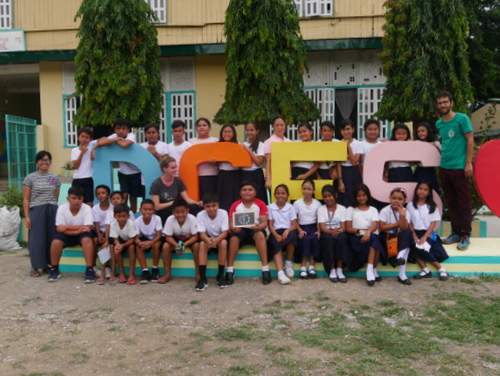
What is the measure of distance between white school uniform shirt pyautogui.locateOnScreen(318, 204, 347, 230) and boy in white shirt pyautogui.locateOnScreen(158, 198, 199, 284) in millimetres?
1437

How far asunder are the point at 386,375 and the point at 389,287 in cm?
208

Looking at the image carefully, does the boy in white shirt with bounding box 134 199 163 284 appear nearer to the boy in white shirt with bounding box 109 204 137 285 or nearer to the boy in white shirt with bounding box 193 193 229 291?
the boy in white shirt with bounding box 109 204 137 285

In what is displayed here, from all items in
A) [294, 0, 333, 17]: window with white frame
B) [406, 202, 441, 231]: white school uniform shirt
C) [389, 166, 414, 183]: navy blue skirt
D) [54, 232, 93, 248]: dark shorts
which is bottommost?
[54, 232, 93, 248]: dark shorts

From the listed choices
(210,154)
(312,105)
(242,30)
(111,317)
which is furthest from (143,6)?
(111,317)

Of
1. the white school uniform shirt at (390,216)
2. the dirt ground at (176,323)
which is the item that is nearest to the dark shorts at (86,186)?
the dirt ground at (176,323)

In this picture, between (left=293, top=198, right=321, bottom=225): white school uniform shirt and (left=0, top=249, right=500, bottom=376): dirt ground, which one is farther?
(left=293, top=198, right=321, bottom=225): white school uniform shirt

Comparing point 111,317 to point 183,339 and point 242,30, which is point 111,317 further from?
point 242,30

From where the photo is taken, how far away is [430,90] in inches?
406

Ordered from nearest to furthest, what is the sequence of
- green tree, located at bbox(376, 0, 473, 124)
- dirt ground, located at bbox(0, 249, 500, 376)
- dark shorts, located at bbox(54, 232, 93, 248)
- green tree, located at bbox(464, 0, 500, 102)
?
1. dirt ground, located at bbox(0, 249, 500, 376)
2. dark shorts, located at bbox(54, 232, 93, 248)
3. green tree, located at bbox(376, 0, 473, 124)
4. green tree, located at bbox(464, 0, 500, 102)

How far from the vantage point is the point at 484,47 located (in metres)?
18.2

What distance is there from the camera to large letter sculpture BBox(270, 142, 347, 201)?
602 centimetres

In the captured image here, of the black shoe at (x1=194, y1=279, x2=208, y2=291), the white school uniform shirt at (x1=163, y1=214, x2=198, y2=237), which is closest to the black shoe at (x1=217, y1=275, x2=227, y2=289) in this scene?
the black shoe at (x1=194, y1=279, x2=208, y2=291)

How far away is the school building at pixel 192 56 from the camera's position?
13008 millimetres

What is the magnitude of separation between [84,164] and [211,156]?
175 centimetres
